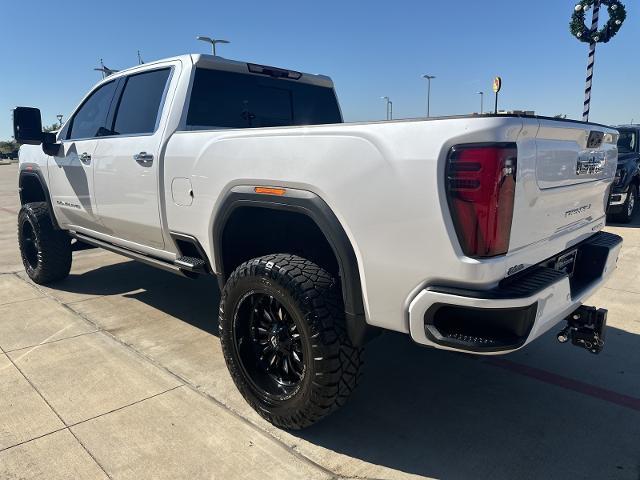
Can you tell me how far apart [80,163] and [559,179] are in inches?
150

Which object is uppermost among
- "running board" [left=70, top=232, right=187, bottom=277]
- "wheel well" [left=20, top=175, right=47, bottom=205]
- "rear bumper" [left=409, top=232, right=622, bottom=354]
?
"wheel well" [left=20, top=175, right=47, bottom=205]

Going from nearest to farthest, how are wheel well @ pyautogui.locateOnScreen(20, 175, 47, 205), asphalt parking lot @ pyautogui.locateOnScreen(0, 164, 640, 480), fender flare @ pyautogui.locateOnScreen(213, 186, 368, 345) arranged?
fender flare @ pyautogui.locateOnScreen(213, 186, 368, 345) < asphalt parking lot @ pyautogui.locateOnScreen(0, 164, 640, 480) < wheel well @ pyautogui.locateOnScreen(20, 175, 47, 205)

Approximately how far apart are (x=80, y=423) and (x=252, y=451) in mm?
1020

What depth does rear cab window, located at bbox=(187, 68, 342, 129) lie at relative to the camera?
352 cm

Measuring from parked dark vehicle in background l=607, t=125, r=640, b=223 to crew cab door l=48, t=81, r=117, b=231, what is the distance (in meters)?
7.54

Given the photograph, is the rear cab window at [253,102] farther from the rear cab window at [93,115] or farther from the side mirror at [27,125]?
the side mirror at [27,125]

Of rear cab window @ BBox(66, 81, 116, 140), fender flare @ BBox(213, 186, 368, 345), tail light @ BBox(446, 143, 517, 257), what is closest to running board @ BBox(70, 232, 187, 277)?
rear cab window @ BBox(66, 81, 116, 140)

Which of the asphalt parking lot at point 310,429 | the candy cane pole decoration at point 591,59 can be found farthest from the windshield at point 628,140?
the asphalt parking lot at point 310,429

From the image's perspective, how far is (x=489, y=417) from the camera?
2779 millimetres

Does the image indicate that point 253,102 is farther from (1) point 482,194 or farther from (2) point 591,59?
(2) point 591,59

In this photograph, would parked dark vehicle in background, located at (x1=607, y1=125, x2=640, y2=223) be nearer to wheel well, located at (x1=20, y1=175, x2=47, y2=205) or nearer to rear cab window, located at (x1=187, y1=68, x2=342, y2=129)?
rear cab window, located at (x1=187, y1=68, x2=342, y2=129)

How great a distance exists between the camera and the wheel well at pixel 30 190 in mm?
5414

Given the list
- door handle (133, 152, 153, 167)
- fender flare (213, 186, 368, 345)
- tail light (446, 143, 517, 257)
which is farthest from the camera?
door handle (133, 152, 153, 167)

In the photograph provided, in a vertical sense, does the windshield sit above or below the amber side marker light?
above
